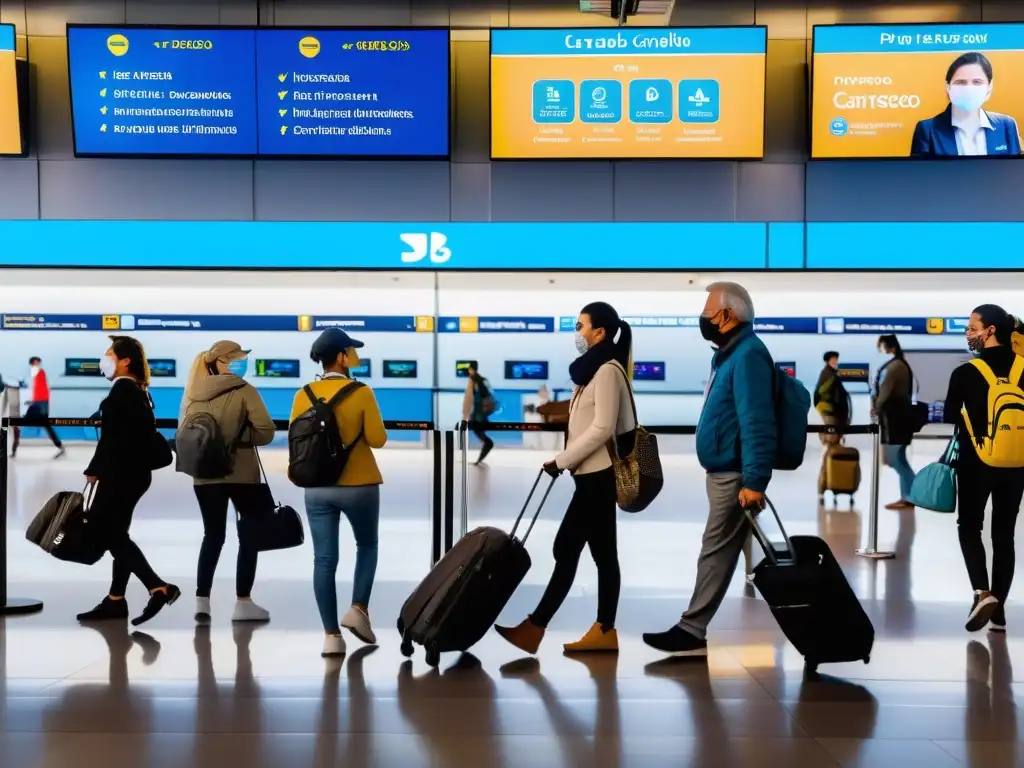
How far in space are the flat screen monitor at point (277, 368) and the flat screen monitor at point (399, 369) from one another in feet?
3.44

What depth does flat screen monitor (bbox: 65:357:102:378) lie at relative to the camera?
39.7 feet

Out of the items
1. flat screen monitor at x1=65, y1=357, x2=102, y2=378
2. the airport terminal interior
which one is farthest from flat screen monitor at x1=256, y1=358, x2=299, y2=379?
flat screen monitor at x1=65, y1=357, x2=102, y2=378

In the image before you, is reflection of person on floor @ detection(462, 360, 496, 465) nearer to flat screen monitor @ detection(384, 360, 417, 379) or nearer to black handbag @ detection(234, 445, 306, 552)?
flat screen monitor @ detection(384, 360, 417, 379)

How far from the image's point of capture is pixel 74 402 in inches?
480

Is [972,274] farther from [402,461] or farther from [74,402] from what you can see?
[74,402]

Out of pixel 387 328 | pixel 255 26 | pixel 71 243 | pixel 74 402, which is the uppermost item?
pixel 255 26

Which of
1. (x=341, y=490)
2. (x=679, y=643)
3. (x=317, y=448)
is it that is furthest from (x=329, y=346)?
(x=679, y=643)

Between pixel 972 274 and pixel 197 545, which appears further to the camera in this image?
pixel 972 274

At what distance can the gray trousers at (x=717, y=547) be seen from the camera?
14.7 ft

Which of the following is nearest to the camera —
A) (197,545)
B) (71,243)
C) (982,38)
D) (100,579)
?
(100,579)

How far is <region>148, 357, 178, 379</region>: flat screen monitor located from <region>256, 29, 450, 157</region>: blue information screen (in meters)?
3.19

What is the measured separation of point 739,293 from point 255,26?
6845 millimetres

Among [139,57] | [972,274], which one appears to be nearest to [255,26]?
[139,57]

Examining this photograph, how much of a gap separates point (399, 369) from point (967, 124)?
252 inches
